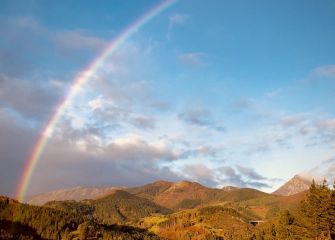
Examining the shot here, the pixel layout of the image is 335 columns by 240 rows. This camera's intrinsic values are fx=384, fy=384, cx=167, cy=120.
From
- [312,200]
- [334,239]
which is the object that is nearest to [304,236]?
[334,239]

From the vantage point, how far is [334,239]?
321ft

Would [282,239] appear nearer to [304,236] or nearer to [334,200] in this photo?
[304,236]

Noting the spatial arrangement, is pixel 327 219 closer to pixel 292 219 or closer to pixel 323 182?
pixel 323 182

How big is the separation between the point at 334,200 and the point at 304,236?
Answer: 67.0 feet

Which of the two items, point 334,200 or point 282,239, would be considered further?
point 282,239

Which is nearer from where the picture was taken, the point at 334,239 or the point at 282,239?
the point at 334,239

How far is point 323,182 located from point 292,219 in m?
36.5

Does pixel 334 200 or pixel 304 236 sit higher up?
pixel 334 200

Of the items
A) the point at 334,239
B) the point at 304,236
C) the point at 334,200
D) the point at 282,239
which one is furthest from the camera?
the point at 282,239

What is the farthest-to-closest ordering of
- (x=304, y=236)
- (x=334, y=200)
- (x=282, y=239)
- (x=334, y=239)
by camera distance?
1. (x=282, y=239)
2. (x=304, y=236)
3. (x=334, y=239)
4. (x=334, y=200)

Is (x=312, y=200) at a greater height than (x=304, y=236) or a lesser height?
greater

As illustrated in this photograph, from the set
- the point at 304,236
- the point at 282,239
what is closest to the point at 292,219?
the point at 282,239

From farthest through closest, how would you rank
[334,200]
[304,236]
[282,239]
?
[282,239] < [304,236] < [334,200]

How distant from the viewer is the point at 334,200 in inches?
3526
